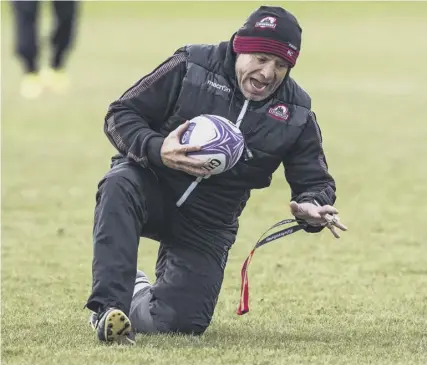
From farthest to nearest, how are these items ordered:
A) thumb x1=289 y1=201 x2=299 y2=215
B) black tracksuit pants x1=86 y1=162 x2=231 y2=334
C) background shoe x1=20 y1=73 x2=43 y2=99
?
background shoe x1=20 y1=73 x2=43 y2=99
thumb x1=289 y1=201 x2=299 y2=215
black tracksuit pants x1=86 y1=162 x2=231 y2=334

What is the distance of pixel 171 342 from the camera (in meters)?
5.86

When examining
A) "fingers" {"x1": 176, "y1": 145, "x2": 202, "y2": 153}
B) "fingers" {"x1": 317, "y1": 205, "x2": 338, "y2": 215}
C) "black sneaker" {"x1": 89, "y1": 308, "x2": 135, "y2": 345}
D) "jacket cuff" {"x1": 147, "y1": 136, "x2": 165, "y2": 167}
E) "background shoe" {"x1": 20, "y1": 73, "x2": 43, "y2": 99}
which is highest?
"fingers" {"x1": 176, "y1": 145, "x2": 202, "y2": 153}

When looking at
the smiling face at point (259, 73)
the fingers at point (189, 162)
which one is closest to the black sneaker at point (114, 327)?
the fingers at point (189, 162)

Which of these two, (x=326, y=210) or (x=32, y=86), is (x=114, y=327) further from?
(x=32, y=86)

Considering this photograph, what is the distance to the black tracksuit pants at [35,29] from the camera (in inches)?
735

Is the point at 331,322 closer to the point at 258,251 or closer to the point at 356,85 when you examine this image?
the point at 258,251

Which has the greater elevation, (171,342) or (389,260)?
(171,342)

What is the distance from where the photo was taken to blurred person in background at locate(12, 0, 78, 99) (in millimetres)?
18703

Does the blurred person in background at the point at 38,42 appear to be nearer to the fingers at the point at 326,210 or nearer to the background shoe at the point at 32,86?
the background shoe at the point at 32,86

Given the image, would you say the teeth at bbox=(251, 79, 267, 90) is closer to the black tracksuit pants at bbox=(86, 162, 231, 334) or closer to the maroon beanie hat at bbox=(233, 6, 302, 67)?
the maroon beanie hat at bbox=(233, 6, 302, 67)

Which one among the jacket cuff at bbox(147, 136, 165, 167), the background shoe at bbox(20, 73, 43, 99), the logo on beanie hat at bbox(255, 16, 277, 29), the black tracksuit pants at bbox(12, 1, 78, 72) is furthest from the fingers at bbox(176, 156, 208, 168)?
the background shoe at bbox(20, 73, 43, 99)

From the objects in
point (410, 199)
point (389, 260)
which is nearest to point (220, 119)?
point (389, 260)

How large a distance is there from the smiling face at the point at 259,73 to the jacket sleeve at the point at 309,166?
1.01ft

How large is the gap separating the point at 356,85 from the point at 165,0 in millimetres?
26550
